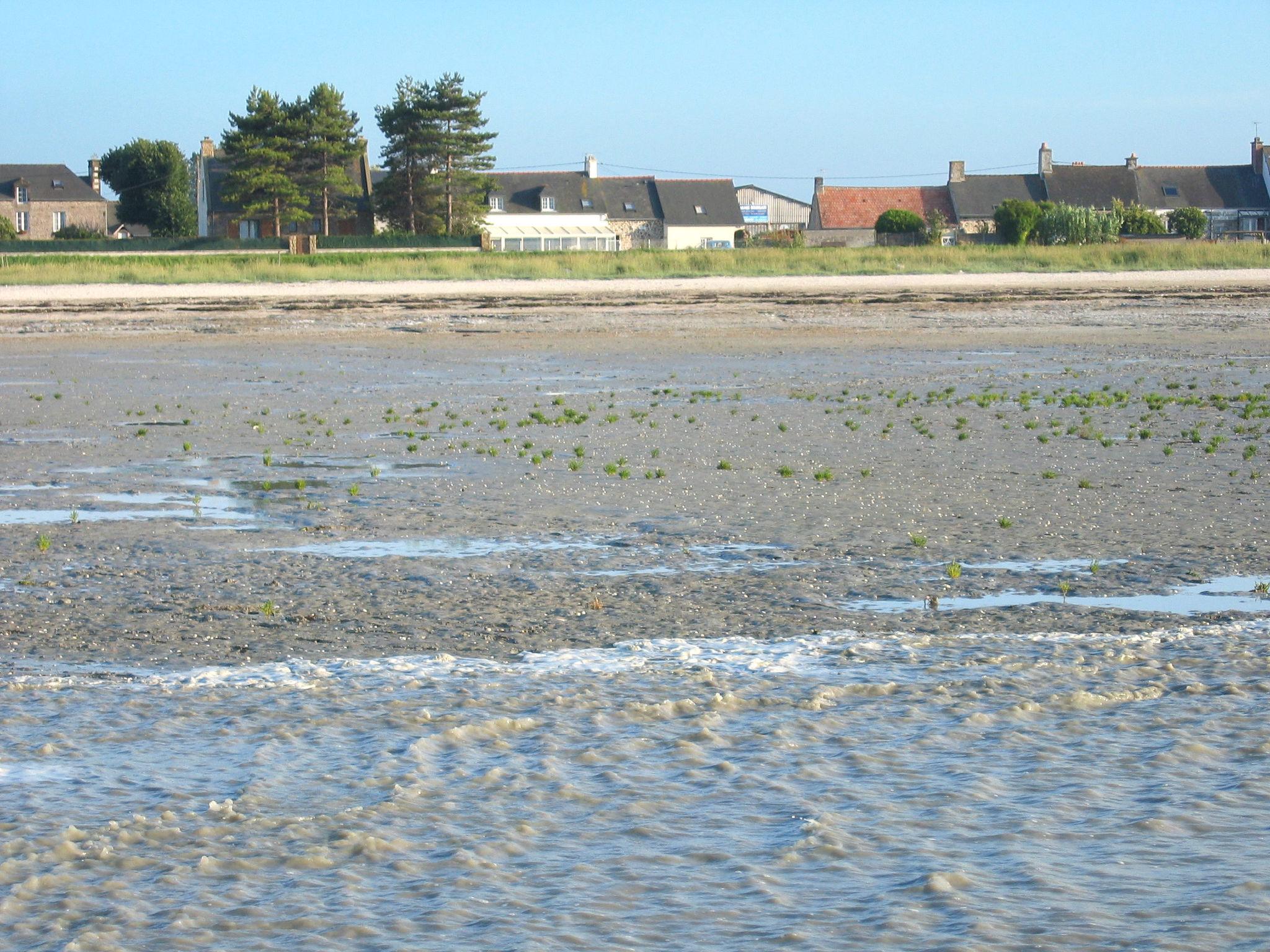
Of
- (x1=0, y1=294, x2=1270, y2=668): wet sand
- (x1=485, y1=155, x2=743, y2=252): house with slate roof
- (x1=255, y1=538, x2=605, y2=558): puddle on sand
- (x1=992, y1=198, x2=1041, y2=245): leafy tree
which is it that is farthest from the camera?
(x1=485, y1=155, x2=743, y2=252): house with slate roof

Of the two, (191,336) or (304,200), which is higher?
(304,200)

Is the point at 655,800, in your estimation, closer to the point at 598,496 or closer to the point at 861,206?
the point at 598,496

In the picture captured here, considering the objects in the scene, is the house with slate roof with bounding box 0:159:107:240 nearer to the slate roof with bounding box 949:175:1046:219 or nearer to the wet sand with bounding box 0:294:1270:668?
the slate roof with bounding box 949:175:1046:219

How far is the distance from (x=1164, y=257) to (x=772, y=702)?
54.3 metres

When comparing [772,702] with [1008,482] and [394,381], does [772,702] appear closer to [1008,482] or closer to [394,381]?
[1008,482]

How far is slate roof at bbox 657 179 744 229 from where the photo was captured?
102812mm

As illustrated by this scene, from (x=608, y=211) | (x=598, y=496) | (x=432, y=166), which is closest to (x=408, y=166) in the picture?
(x=432, y=166)

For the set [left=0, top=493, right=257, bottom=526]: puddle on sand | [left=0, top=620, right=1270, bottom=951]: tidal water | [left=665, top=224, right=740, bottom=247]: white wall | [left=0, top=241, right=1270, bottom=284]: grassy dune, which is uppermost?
[left=665, top=224, right=740, bottom=247]: white wall

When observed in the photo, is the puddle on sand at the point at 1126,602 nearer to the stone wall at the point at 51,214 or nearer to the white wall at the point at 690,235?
the white wall at the point at 690,235

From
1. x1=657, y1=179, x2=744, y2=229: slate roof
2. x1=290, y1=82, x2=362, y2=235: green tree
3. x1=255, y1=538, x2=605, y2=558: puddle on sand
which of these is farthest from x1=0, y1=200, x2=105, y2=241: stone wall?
x1=255, y1=538, x2=605, y2=558: puddle on sand

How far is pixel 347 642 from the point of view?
8148 millimetres

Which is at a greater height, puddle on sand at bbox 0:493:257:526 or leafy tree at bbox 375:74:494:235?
leafy tree at bbox 375:74:494:235

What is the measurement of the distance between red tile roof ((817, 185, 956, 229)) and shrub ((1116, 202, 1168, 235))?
2226 centimetres

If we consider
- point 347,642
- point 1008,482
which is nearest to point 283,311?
point 1008,482
